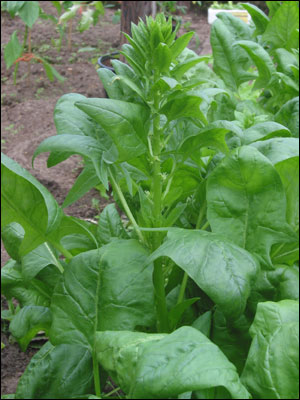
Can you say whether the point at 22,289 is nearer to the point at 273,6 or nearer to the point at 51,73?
the point at 273,6

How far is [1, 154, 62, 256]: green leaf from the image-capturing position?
1.22 meters

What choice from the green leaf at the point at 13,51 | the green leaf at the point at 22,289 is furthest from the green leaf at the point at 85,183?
the green leaf at the point at 13,51

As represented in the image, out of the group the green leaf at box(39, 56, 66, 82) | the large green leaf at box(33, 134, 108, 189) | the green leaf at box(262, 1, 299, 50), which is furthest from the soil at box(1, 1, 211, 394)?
the green leaf at box(262, 1, 299, 50)

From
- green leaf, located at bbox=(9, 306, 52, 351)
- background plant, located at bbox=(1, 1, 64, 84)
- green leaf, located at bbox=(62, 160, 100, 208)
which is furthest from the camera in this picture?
background plant, located at bbox=(1, 1, 64, 84)

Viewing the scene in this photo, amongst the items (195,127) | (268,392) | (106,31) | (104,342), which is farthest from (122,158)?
(106,31)

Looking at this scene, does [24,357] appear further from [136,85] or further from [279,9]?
[279,9]

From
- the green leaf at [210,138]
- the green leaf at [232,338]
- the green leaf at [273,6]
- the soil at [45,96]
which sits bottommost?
the soil at [45,96]

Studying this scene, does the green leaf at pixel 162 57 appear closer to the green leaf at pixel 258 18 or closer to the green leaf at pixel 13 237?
the green leaf at pixel 13 237

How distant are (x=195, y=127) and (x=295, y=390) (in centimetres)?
70

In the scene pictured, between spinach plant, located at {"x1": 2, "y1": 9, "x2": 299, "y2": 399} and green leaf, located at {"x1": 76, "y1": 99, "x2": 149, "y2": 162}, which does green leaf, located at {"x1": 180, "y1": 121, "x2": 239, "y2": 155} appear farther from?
green leaf, located at {"x1": 76, "y1": 99, "x2": 149, "y2": 162}

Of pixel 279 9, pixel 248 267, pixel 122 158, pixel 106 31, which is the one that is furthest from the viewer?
pixel 106 31

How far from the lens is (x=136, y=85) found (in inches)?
50.7

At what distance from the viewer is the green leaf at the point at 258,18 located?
79.4 inches

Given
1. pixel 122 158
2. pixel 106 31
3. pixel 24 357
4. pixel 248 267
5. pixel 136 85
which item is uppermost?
pixel 136 85
